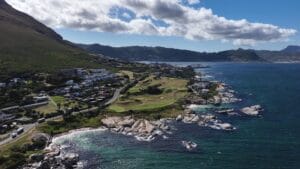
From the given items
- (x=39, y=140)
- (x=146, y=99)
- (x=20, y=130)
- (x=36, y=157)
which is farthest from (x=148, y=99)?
(x=36, y=157)

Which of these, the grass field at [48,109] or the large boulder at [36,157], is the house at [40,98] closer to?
the grass field at [48,109]

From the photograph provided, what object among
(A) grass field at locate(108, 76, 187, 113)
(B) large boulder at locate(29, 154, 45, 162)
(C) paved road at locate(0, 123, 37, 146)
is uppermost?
Answer: (A) grass field at locate(108, 76, 187, 113)

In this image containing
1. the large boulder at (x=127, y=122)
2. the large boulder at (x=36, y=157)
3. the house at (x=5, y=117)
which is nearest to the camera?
the large boulder at (x=36, y=157)

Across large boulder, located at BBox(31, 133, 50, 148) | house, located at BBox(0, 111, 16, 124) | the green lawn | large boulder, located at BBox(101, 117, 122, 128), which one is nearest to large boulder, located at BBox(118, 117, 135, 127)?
large boulder, located at BBox(101, 117, 122, 128)

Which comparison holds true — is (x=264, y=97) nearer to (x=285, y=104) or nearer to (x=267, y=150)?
(x=285, y=104)

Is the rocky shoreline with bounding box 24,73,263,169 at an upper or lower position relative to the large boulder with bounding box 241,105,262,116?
lower

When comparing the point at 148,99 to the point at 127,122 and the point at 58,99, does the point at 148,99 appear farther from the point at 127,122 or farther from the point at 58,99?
the point at 127,122

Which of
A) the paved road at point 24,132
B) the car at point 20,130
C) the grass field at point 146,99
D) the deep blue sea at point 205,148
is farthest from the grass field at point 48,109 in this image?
the deep blue sea at point 205,148

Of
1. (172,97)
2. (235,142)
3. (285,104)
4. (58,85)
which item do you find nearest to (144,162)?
(235,142)

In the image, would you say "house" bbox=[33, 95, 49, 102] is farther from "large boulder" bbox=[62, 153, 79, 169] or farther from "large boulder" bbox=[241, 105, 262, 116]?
"large boulder" bbox=[241, 105, 262, 116]

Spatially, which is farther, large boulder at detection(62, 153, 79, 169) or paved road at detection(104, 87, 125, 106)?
paved road at detection(104, 87, 125, 106)

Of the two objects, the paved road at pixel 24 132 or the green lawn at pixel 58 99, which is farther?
the green lawn at pixel 58 99
